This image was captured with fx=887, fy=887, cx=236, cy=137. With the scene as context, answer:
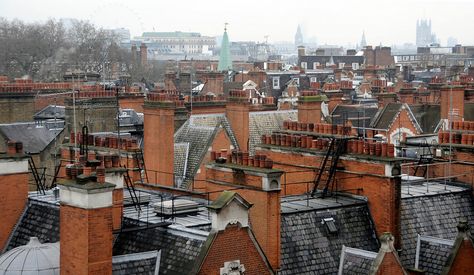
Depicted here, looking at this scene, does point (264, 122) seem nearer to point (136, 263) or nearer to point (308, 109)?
point (308, 109)

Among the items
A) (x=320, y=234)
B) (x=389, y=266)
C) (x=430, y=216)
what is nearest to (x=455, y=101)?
(x=430, y=216)

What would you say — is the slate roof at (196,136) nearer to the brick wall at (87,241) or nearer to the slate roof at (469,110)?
the slate roof at (469,110)

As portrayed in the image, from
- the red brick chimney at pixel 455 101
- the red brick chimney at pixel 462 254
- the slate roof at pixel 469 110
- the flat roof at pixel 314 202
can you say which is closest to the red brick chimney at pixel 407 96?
the slate roof at pixel 469 110

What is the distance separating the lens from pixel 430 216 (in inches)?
947

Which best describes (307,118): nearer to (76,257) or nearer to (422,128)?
(422,128)

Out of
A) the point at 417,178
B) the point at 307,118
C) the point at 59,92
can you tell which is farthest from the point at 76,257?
the point at 59,92

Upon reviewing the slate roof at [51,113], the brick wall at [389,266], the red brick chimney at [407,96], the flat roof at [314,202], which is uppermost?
the red brick chimney at [407,96]

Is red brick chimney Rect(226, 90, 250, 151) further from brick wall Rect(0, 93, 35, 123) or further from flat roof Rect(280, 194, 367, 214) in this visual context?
flat roof Rect(280, 194, 367, 214)

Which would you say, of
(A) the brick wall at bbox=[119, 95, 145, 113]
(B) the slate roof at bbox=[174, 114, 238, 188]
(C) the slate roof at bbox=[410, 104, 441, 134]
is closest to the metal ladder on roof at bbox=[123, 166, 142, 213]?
(B) the slate roof at bbox=[174, 114, 238, 188]

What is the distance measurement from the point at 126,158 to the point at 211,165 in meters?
5.42

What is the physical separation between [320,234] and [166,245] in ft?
13.7

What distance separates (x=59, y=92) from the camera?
176 ft

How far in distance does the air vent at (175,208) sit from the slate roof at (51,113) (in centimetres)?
2478

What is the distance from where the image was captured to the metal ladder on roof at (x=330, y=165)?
23984 millimetres
